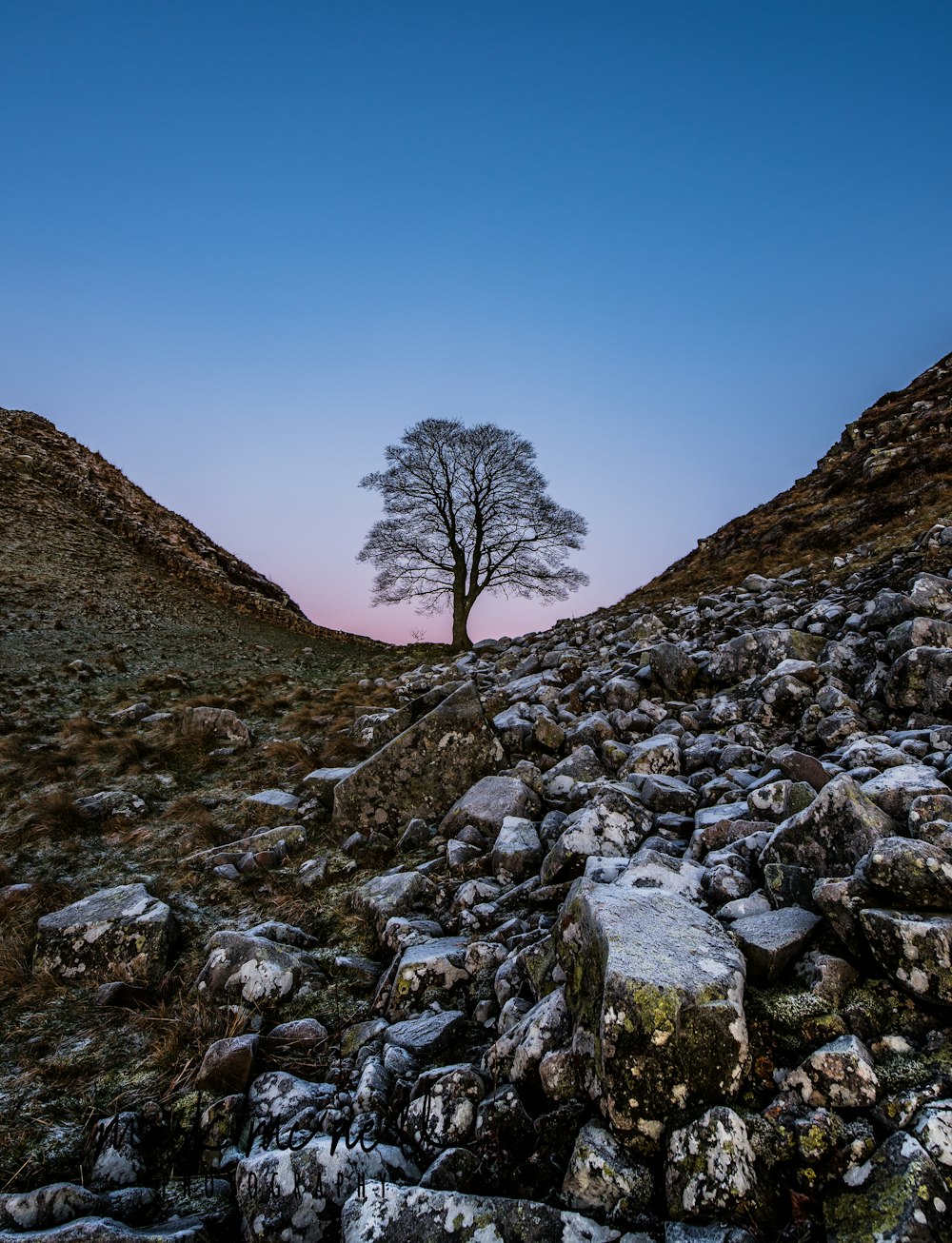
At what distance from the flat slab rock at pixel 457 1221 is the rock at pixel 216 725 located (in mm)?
7334

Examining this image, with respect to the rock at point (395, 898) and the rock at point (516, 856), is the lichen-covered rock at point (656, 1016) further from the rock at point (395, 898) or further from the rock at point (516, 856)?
the rock at point (395, 898)

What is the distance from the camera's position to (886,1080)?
185 cm

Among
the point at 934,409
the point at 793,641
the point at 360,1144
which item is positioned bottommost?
the point at 360,1144

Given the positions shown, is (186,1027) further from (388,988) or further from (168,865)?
(168,865)

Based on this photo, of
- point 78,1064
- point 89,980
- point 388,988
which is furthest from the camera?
point 89,980

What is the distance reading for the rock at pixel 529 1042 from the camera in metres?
2.25

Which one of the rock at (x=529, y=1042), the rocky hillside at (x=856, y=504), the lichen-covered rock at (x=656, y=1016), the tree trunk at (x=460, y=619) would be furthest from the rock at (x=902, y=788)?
the tree trunk at (x=460, y=619)

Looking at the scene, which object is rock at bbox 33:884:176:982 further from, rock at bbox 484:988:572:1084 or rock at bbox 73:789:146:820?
rock at bbox 73:789:146:820

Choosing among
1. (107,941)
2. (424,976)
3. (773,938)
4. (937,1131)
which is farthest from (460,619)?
(937,1131)

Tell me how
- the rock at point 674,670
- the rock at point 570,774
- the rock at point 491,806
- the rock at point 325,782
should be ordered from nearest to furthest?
the rock at point 491,806 < the rock at point 570,774 < the rock at point 325,782 < the rock at point 674,670

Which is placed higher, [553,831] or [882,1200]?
[553,831]

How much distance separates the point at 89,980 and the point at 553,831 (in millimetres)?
2981

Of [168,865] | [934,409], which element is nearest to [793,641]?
[168,865]

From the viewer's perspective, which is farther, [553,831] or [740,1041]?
[553,831]
